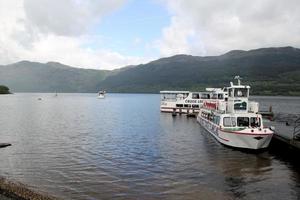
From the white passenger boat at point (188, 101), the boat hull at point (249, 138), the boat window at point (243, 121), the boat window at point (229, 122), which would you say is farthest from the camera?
the white passenger boat at point (188, 101)

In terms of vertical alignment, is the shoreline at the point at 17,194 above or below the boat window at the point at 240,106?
below

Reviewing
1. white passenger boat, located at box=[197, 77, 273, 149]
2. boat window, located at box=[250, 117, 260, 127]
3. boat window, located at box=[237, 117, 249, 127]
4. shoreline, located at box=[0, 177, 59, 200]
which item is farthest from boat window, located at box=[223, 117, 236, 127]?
shoreline, located at box=[0, 177, 59, 200]

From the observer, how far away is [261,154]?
134 ft

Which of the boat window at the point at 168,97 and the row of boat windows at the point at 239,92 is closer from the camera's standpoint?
the row of boat windows at the point at 239,92

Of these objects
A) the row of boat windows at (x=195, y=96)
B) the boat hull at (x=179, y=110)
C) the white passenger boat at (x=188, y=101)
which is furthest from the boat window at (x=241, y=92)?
the boat hull at (x=179, y=110)

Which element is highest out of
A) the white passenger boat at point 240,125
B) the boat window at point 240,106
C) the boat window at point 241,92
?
the boat window at point 241,92

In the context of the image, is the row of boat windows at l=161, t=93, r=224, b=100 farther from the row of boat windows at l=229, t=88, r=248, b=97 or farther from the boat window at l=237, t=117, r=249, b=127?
the boat window at l=237, t=117, r=249, b=127

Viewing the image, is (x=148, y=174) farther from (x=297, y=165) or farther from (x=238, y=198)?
(x=297, y=165)

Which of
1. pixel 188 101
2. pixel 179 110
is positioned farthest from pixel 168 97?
pixel 179 110

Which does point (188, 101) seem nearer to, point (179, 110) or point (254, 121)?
point (179, 110)

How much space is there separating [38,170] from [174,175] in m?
12.8

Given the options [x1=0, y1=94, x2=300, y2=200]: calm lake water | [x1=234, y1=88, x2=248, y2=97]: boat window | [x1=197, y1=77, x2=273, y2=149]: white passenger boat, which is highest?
[x1=234, y1=88, x2=248, y2=97]: boat window

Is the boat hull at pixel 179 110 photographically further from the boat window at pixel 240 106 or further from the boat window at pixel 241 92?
the boat window at pixel 240 106

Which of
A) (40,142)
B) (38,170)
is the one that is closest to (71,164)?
(38,170)
